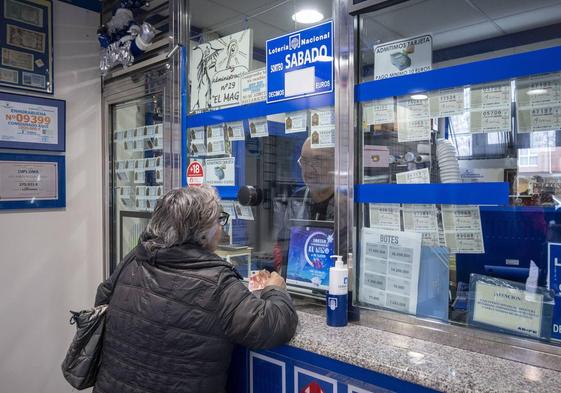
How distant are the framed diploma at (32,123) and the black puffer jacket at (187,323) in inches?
64.4

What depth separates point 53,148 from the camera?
2.69 meters

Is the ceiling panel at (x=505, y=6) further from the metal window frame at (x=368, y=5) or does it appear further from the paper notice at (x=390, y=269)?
the paper notice at (x=390, y=269)

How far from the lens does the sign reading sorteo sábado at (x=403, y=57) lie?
4.89 feet

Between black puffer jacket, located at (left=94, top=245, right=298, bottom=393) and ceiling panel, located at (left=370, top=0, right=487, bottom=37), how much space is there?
1054 mm

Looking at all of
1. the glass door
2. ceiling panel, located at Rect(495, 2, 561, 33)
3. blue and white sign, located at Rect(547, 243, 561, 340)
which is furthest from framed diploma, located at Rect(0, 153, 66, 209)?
blue and white sign, located at Rect(547, 243, 561, 340)

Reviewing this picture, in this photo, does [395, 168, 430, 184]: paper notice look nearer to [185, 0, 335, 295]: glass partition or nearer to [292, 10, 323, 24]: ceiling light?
[185, 0, 335, 295]: glass partition

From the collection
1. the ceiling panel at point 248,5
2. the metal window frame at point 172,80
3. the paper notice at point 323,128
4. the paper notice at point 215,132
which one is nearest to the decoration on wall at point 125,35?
the metal window frame at point 172,80

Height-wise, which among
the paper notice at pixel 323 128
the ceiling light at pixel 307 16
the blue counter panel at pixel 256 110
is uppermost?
the ceiling light at pixel 307 16

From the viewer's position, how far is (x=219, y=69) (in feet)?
7.16

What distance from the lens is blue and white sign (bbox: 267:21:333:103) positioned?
169cm

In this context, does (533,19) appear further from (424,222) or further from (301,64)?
(301,64)

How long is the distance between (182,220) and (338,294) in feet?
1.95

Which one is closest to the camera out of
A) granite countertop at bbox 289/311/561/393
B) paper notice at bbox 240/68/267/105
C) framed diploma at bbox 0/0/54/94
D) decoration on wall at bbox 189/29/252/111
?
granite countertop at bbox 289/311/561/393

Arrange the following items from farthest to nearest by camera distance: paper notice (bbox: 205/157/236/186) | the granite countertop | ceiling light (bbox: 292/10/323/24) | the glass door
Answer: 1. the glass door
2. paper notice (bbox: 205/157/236/186)
3. ceiling light (bbox: 292/10/323/24)
4. the granite countertop
